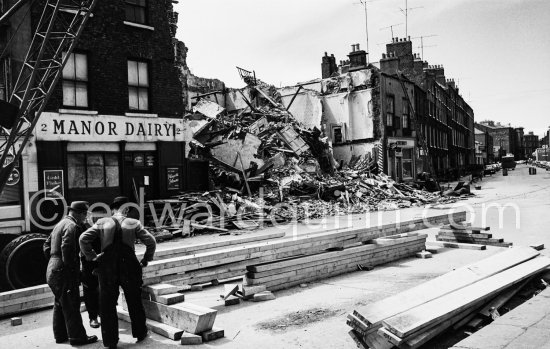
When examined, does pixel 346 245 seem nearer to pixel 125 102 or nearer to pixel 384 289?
pixel 384 289

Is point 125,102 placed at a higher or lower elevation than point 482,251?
higher

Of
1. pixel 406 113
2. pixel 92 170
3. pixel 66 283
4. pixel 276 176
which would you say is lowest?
pixel 66 283

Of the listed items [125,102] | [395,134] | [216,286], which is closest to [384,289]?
[216,286]

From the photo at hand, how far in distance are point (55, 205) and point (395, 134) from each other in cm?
2444

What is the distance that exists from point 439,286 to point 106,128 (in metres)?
13.8

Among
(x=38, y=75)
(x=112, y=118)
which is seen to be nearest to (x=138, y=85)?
(x=112, y=118)

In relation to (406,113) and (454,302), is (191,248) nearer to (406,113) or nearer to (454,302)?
(454,302)

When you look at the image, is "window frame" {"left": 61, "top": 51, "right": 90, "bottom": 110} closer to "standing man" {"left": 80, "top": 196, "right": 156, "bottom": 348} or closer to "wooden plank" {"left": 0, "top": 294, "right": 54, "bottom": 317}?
"wooden plank" {"left": 0, "top": 294, "right": 54, "bottom": 317}

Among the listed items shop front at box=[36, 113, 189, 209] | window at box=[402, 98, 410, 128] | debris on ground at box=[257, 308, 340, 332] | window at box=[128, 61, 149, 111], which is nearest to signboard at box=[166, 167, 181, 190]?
shop front at box=[36, 113, 189, 209]

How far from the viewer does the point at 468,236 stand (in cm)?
1382

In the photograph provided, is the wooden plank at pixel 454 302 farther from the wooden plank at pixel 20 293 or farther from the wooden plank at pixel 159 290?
the wooden plank at pixel 20 293

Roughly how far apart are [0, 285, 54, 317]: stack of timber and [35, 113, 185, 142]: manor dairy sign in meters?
8.81

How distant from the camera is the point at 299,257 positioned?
1004cm

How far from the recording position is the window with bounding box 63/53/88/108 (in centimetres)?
1642
